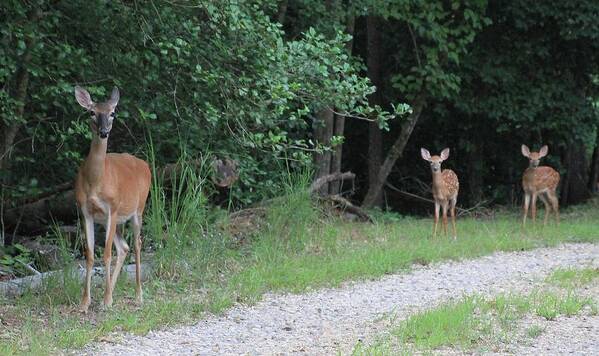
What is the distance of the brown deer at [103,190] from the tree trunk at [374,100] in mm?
10195

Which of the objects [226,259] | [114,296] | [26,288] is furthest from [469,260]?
[26,288]

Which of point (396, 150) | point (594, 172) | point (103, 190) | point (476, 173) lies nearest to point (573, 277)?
point (103, 190)

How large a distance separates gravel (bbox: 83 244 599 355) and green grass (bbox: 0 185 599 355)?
224 mm

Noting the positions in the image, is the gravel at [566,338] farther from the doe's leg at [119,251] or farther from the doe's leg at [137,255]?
the doe's leg at [119,251]

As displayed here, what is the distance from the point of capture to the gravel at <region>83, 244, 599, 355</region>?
751 centimetres

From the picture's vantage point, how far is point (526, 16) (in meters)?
18.7

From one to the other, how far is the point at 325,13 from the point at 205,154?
498 cm

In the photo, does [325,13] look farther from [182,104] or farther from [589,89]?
[589,89]

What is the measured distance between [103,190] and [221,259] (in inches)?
84.0

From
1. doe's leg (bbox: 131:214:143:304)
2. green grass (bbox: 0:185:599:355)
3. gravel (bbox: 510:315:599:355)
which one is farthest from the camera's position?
doe's leg (bbox: 131:214:143:304)

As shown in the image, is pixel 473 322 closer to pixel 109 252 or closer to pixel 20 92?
pixel 109 252

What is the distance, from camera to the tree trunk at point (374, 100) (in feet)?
63.6

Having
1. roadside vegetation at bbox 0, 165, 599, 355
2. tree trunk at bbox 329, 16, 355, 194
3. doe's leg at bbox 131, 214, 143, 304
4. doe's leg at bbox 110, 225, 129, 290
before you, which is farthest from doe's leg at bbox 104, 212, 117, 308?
tree trunk at bbox 329, 16, 355, 194

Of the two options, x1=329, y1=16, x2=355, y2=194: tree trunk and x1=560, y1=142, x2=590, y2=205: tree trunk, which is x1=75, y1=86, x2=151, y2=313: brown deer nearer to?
x1=329, y1=16, x2=355, y2=194: tree trunk
